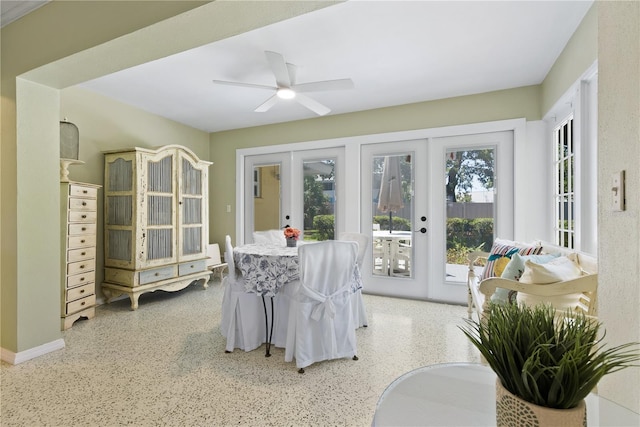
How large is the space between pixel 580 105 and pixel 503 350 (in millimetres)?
2472

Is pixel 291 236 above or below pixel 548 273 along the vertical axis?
above

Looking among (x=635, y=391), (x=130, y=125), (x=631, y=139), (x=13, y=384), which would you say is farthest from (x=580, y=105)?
(x=130, y=125)

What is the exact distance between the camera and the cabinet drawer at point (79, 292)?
3027mm

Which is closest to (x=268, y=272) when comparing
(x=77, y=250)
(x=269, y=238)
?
(x=269, y=238)

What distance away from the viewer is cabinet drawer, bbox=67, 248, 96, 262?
3070mm

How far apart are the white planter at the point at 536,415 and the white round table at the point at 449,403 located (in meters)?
0.12

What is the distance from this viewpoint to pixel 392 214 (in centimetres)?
409

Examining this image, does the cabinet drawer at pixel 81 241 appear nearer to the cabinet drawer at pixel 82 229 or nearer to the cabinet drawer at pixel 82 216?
the cabinet drawer at pixel 82 229

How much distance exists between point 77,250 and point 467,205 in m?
4.06

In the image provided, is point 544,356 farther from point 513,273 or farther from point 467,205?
point 467,205

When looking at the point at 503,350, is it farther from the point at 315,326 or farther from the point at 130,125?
the point at 130,125

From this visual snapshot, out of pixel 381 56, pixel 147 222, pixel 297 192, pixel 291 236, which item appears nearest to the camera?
pixel 381 56

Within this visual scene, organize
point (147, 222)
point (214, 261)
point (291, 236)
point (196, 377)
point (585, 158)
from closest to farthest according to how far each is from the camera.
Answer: point (196, 377) → point (585, 158) → point (291, 236) → point (147, 222) → point (214, 261)

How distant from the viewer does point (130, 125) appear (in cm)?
408
